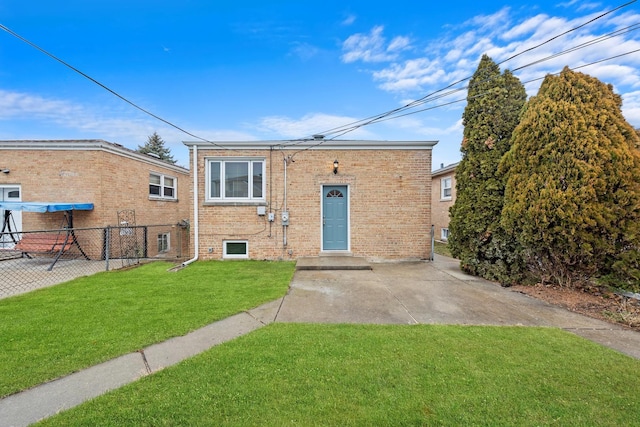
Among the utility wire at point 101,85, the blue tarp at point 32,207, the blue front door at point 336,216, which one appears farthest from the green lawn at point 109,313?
the utility wire at point 101,85

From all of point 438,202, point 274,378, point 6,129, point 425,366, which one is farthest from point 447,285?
point 6,129

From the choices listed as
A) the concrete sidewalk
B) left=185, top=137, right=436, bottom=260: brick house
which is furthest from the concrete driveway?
left=185, top=137, right=436, bottom=260: brick house

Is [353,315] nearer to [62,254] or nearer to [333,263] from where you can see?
[333,263]

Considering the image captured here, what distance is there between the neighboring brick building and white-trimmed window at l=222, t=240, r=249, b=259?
34.1 ft

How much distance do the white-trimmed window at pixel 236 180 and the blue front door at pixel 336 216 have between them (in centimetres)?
218

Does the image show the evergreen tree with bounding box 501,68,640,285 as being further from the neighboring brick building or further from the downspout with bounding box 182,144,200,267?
the neighboring brick building

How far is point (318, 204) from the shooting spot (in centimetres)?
849

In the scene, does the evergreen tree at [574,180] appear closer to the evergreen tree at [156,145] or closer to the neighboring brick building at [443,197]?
the neighboring brick building at [443,197]

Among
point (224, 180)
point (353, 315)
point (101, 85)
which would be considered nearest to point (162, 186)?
point (224, 180)

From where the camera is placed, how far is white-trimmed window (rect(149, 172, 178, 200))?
1162 cm

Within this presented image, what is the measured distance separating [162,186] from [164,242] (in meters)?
2.63

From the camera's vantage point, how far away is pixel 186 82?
10.3 meters

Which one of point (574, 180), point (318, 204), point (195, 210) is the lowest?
point (195, 210)

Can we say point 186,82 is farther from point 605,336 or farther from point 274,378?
point 605,336
